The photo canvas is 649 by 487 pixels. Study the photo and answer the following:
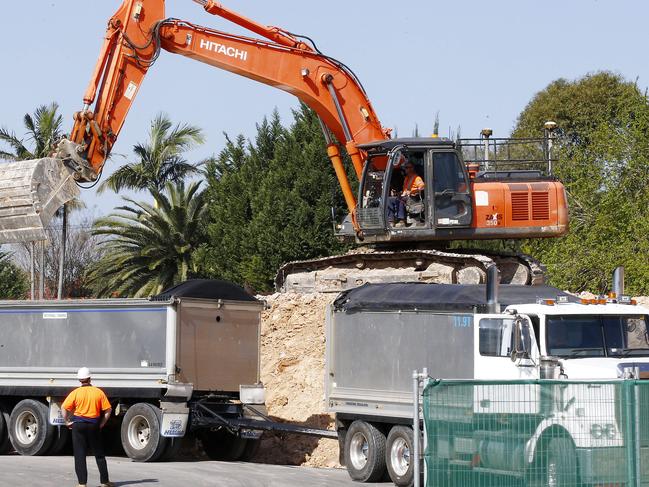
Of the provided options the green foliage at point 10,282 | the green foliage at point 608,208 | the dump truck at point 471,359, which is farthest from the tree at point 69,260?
the dump truck at point 471,359

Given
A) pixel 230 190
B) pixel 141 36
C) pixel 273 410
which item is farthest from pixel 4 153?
pixel 273 410

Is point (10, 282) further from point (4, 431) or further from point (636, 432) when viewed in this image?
point (636, 432)

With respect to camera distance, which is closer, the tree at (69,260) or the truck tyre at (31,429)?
the truck tyre at (31,429)

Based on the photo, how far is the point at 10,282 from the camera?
57312 mm

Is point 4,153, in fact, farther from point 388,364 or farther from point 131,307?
point 388,364

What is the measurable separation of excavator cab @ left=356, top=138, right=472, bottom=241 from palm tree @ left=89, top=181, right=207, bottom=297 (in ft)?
62.8

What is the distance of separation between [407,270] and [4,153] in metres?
23.7

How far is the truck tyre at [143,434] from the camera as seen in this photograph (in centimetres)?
2008

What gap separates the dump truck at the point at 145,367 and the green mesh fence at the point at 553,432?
26.6 feet

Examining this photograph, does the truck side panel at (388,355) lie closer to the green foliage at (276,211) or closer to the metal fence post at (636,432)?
the metal fence post at (636,432)

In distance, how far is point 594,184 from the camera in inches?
1382

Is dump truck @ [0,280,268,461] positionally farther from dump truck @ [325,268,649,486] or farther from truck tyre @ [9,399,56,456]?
dump truck @ [325,268,649,486]

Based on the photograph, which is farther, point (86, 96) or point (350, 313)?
point (86, 96)

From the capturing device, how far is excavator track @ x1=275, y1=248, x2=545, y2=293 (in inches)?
1016
